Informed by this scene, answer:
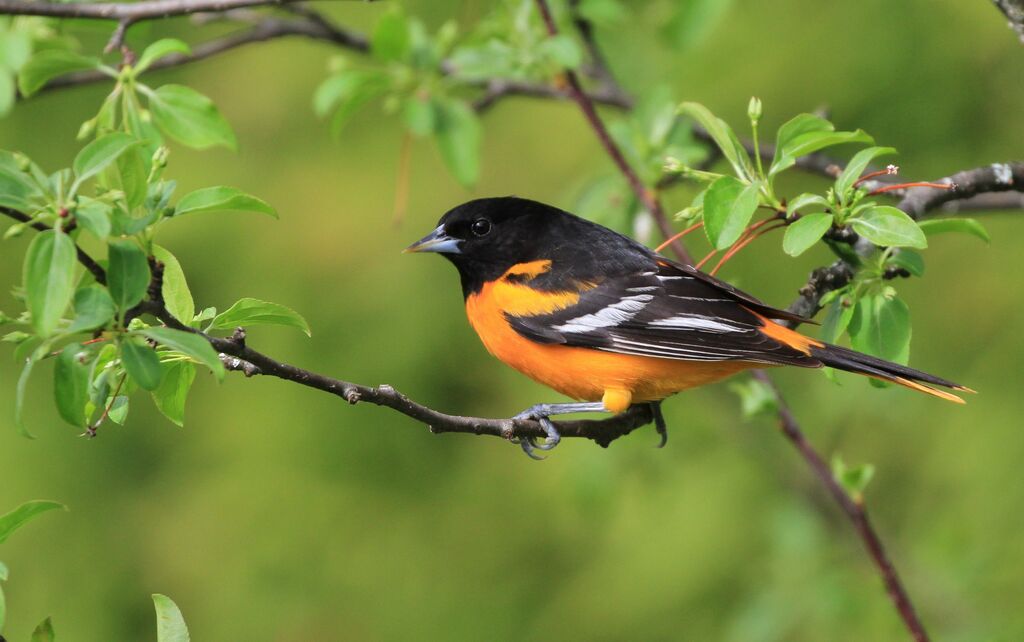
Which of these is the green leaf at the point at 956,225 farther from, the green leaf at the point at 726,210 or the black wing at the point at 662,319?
the black wing at the point at 662,319

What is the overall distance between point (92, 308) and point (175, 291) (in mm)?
384

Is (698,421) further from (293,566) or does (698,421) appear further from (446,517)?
(293,566)

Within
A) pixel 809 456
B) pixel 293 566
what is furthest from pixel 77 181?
pixel 293 566

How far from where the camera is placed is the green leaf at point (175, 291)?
2346mm

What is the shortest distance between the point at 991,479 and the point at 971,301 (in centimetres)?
87

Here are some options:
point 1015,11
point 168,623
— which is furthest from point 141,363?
point 1015,11

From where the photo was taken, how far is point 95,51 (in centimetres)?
604

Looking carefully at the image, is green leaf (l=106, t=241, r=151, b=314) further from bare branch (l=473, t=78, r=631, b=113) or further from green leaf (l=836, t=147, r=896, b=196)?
bare branch (l=473, t=78, r=631, b=113)

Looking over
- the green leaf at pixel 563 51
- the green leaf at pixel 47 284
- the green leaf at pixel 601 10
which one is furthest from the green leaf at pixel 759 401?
the green leaf at pixel 47 284

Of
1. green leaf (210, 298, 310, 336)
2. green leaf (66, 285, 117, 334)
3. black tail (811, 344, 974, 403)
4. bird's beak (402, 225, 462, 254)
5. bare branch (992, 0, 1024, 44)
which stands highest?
bare branch (992, 0, 1024, 44)

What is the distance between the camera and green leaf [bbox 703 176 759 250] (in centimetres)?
247

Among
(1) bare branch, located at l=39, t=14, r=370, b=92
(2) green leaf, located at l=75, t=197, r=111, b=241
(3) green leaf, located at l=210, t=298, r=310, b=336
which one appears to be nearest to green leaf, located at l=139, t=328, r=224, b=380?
(2) green leaf, located at l=75, t=197, r=111, b=241

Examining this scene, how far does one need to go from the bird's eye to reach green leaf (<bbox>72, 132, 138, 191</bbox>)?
2104mm

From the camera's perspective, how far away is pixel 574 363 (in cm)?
367
